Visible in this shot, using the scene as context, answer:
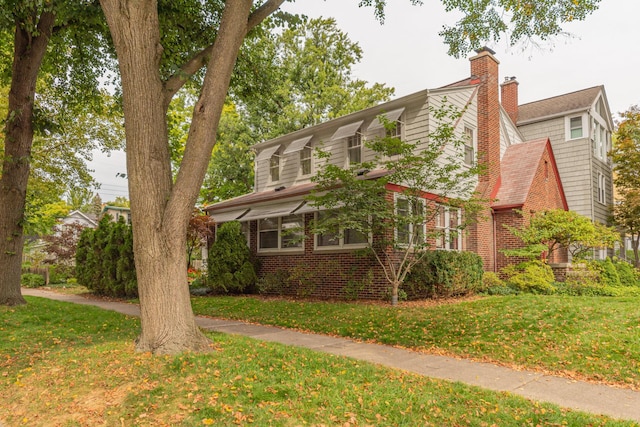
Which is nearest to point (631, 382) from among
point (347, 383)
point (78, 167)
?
point (347, 383)

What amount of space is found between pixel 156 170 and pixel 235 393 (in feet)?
9.94

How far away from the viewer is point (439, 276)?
38.9ft

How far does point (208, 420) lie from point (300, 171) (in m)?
14.0

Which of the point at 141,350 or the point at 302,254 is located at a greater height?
the point at 302,254

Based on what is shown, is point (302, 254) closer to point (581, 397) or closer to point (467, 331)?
point (467, 331)

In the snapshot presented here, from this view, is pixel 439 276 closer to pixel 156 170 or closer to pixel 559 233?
pixel 559 233

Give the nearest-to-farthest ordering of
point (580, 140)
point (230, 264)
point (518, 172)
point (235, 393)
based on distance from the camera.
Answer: point (235, 393) → point (230, 264) → point (518, 172) → point (580, 140)

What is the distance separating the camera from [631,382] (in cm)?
525

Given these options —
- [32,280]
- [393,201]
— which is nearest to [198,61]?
[393,201]

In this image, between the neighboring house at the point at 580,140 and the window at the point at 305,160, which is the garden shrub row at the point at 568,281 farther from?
the window at the point at 305,160

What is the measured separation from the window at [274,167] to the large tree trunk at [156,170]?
12556 millimetres

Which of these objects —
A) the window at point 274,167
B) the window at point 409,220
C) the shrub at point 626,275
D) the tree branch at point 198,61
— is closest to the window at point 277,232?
the window at point 274,167

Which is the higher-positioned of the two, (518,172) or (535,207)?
(518,172)

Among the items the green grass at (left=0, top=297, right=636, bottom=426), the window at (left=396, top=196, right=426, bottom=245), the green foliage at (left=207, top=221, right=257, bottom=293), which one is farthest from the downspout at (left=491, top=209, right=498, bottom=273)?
the green grass at (left=0, top=297, right=636, bottom=426)
